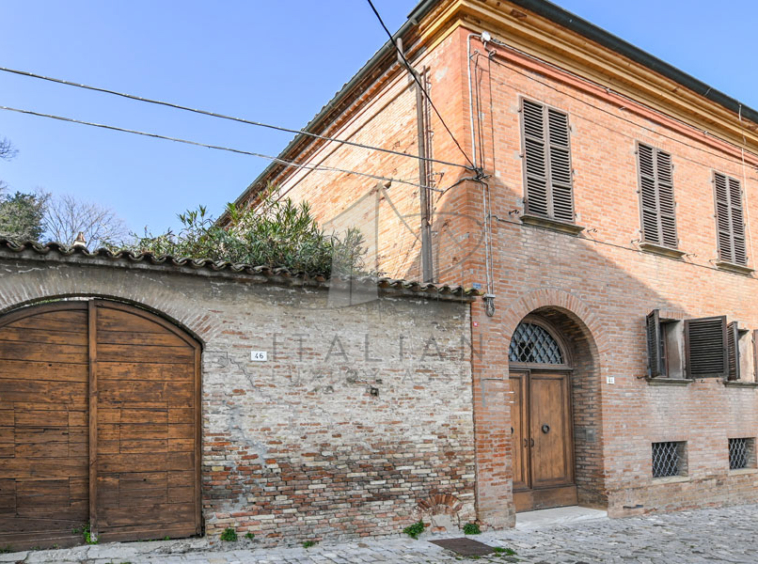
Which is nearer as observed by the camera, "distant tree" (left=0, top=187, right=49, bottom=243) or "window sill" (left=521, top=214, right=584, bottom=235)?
"window sill" (left=521, top=214, right=584, bottom=235)

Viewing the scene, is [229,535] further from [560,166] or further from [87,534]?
[560,166]

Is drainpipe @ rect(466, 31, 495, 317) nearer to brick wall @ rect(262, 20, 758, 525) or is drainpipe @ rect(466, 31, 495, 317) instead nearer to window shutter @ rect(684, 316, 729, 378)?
brick wall @ rect(262, 20, 758, 525)

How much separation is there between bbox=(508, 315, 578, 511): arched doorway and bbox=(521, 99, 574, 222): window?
1.67 meters

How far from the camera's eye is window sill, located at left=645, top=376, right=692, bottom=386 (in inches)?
403

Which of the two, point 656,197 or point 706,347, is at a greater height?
point 656,197

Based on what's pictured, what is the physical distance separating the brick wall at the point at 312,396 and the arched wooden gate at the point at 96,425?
21 cm

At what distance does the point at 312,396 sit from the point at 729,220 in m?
9.32

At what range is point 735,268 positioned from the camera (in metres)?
12.1

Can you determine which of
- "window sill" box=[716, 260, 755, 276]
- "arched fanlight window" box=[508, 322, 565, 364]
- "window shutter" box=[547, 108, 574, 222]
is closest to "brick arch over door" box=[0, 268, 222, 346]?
"arched fanlight window" box=[508, 322, 565, 364]

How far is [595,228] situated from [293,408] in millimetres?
5726

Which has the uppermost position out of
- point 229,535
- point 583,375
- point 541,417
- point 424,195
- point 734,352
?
point 424,195

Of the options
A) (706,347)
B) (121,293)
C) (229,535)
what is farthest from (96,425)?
(706,347)

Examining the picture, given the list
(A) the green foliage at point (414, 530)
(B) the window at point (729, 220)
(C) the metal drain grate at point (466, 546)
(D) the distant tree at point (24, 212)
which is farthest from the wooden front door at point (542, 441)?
(D) the distant tree at point (24, 212)

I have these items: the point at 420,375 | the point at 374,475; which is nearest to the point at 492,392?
the point at 420,375
